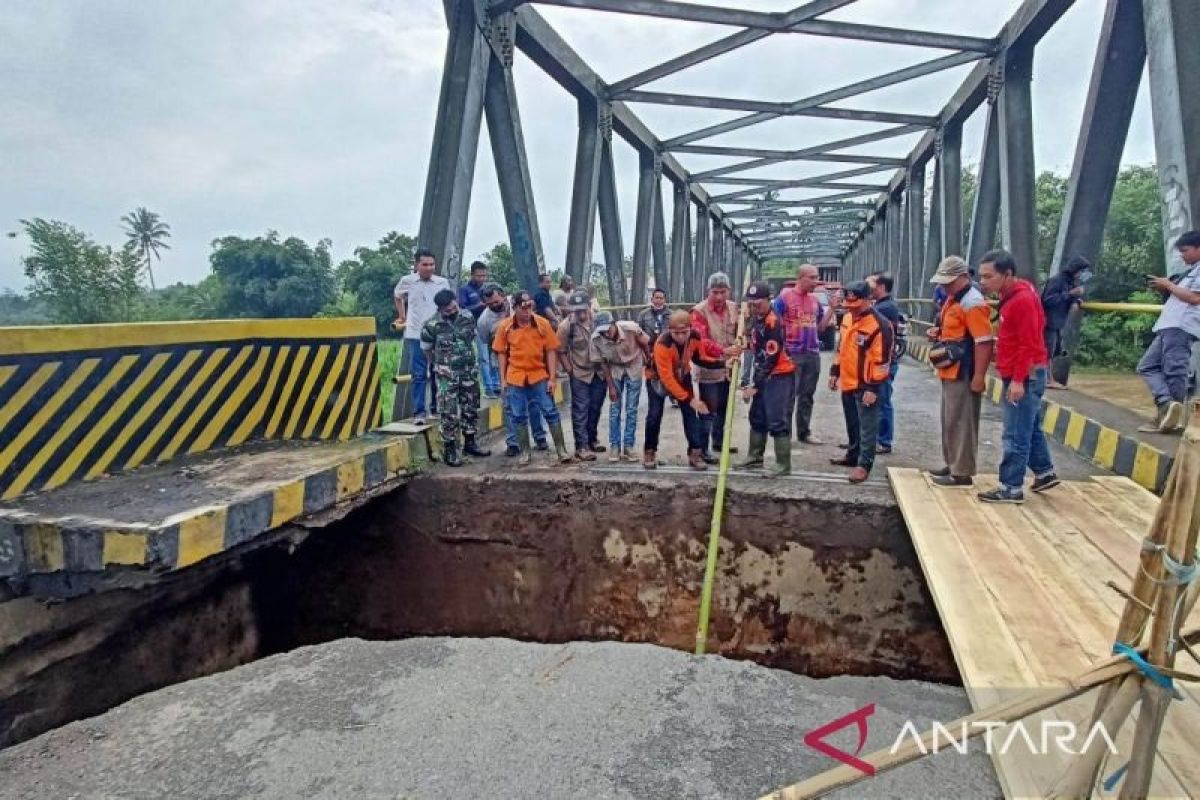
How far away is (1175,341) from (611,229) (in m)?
7.72

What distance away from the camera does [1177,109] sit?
14.9 feet

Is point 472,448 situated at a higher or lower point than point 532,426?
lower

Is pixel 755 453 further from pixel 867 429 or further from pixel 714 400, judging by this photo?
pixel 867 429

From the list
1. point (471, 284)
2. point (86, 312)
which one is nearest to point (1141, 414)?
point (471, 284)

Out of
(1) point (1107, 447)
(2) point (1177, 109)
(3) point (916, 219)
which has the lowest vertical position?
(1) point (1107, 447)

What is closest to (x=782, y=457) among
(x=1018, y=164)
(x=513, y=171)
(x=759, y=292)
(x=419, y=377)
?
(x=759, y=292)

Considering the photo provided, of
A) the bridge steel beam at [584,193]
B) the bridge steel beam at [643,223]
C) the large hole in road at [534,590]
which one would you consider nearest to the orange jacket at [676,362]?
the large hole in road at [534,590]

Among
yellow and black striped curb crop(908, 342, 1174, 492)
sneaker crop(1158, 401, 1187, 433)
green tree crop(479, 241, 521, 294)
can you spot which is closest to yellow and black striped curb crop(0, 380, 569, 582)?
yellow and black striped curb crop(908, 342, 1174, 492)

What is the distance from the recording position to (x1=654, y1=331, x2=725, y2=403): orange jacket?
5168mm

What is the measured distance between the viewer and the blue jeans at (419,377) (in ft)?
19.9

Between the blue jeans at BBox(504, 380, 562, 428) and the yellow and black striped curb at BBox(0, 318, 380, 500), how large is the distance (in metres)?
1.31

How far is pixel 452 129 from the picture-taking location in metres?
6.43

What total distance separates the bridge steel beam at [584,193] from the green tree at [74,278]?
97.8ft

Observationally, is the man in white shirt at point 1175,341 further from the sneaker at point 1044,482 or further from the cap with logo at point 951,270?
the cap with logo at point 951,270
